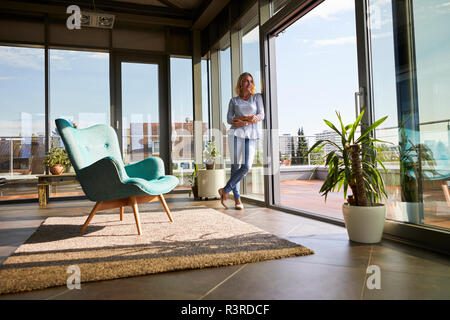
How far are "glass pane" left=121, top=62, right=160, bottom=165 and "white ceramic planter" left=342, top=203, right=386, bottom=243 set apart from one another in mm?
4153

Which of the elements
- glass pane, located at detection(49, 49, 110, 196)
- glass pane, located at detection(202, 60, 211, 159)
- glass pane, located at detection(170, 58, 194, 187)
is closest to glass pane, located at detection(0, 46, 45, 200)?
glass pane, located at detection(49, 49, 110, 196)

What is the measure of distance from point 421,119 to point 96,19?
4.14 m

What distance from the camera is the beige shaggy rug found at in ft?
5.05

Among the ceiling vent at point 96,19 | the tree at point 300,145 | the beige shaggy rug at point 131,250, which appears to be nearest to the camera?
the beige shaggy rug at point 131,250

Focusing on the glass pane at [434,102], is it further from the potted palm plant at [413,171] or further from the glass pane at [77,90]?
the glass pane at [77,90]

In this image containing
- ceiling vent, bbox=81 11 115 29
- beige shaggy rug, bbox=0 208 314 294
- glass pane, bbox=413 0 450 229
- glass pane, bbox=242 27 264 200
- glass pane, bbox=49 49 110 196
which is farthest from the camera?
glass pane, bbox=49 49 110 196

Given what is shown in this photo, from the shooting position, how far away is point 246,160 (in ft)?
11.8

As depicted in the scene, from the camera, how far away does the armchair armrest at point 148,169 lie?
294 cm

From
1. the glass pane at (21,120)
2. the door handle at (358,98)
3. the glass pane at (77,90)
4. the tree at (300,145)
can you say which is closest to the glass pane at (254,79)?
the door handle at (358,98)

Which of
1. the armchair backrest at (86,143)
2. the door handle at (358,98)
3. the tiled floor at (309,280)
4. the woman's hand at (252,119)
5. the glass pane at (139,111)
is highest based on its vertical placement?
the glass pane at (139,111)

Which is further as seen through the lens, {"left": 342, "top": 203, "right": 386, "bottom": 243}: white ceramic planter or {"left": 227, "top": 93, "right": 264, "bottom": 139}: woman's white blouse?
{"left": 227, "top": 93, "right": 264, "bottom": 139}: woman's white blouse

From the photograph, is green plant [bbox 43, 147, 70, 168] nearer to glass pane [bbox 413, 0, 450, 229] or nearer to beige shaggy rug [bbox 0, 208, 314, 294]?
beige shaggy rug [bbox 0, 208, 314, 294]

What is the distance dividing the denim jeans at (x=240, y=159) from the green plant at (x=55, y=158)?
263 cm
